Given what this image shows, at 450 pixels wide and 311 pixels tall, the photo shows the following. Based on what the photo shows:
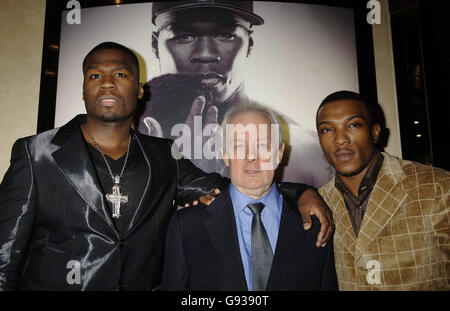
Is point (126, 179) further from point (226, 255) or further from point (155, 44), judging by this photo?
point (155, 44)

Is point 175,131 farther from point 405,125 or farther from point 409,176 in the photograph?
point 405,125

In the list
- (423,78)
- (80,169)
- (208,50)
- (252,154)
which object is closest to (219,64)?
(208,50)

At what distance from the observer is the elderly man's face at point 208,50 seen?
208 centimetres

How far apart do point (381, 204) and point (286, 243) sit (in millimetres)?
595

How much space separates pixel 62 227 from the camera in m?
Result: 1.34

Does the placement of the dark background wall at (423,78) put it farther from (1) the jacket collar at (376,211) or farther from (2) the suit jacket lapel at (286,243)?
(2) the suit jacket lapel at (286,243)

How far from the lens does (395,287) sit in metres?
1.38

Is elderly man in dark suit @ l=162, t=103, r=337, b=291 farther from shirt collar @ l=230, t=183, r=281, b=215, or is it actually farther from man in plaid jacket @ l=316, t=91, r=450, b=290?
man in plaid jacket @ l=316, t=91, r=450, b=290

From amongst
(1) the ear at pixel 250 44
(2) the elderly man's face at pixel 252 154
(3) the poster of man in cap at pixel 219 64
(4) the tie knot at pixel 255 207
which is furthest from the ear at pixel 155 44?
(4) the tie knot at pixel 255 207

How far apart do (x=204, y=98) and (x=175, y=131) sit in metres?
0.33

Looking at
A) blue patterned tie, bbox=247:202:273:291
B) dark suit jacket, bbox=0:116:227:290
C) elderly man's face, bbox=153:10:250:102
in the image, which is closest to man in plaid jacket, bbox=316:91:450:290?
blue patterned tie, bbox=247:202:273:291

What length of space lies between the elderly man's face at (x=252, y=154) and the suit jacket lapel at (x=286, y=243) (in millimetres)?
180

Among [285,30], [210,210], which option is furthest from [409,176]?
[285,30]

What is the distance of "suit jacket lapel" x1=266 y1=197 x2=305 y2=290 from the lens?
1295mm
